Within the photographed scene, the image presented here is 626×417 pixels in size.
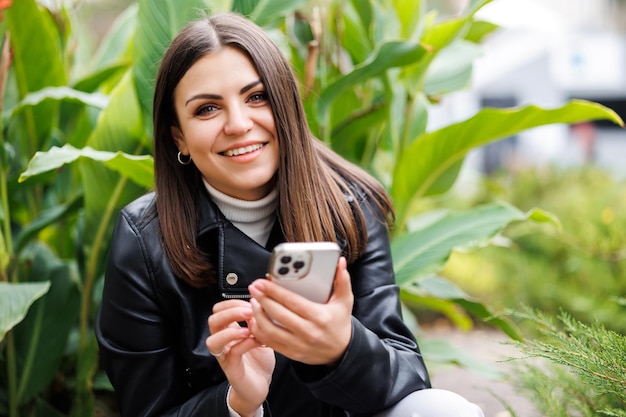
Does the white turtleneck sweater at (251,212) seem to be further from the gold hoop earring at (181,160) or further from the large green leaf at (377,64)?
the large green leaf at (377,64)

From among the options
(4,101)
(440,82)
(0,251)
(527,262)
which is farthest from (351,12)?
(527,262)

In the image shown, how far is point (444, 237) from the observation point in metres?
2.08

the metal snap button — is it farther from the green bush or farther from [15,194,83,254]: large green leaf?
the green bush

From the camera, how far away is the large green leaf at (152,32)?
78.3 inches

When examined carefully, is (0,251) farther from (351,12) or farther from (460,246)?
(351,12)

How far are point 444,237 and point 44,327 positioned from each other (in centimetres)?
114

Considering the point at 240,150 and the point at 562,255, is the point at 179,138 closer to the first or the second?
the point at 240,150

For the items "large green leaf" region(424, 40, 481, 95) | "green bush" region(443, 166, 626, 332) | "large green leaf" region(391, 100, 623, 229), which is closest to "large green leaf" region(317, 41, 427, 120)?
"large green leaf" region(391, 100, 623, 229)

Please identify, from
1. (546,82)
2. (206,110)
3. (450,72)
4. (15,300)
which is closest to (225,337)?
(206,110)

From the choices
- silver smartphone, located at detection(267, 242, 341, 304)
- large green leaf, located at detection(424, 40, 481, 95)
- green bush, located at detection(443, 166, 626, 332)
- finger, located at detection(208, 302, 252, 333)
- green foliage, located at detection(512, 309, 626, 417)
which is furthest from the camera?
green bush, located at detection(443, 166, 626, 332)

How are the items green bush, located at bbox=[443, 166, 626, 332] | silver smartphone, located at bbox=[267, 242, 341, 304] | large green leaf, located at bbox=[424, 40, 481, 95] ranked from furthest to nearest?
green bush, located at bbox=[443, 166, 626, 332] < large green leaf, located at bbox=[424, 40, 481, 95] < silver smartphone, located at bbox=[267, 242, 341, 304]

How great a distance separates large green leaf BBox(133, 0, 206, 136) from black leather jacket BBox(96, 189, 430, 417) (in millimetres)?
526

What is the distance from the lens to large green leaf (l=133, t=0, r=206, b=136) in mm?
1989

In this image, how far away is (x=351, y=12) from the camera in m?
2.55
